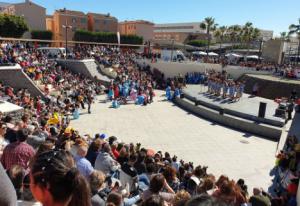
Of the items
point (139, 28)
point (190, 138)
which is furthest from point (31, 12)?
point (190, 138)

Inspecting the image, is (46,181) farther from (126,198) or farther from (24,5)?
(24,5)

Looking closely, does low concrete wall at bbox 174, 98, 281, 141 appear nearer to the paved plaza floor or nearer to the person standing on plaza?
the paved plaza floor

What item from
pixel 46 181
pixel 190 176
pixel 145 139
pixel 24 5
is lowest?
pixel 145 139

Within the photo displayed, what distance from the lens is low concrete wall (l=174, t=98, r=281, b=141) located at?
1648 cm

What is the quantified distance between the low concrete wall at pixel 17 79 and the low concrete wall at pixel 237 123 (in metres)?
10.9

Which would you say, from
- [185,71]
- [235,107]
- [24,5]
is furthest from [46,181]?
[24,5]

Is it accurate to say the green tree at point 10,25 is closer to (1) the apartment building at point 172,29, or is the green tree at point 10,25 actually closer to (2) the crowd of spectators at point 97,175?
(2) the crowd of spectators at point 97,175

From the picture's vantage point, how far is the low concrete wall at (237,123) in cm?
1648

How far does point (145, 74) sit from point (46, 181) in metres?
33.0

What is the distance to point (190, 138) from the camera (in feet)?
52.3

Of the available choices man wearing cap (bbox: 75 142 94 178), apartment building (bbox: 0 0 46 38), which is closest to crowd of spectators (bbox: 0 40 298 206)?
man wearing cap (bbox: 75 142 94 178)

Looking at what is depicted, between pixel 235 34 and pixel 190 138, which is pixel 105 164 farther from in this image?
pixel 235 34

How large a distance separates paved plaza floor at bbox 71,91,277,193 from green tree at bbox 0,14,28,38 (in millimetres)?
30330

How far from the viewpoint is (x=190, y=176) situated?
22.3 ft
